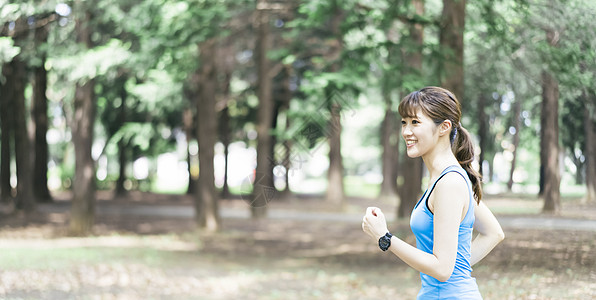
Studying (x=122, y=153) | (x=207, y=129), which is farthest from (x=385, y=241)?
(x=122, y=153)

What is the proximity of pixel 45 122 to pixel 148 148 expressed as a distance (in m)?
6.17

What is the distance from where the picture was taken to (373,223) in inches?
118

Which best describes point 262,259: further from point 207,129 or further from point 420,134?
point 420,134

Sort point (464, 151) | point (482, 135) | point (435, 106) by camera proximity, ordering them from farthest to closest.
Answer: point (482, 135)
point (464, 151)
point (435, 106)

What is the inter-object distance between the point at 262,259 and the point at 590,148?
10.3 m

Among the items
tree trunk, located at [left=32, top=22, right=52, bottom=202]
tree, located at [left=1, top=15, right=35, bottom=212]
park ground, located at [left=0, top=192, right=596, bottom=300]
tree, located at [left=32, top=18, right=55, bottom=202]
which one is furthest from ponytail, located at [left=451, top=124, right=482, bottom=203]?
tree trunk, located at [left=32, top=22, right=52, bottom=202]

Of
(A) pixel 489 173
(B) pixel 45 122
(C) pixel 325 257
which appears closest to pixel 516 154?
(A) pixel 489 173

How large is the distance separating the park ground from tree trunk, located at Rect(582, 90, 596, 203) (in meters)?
0.19

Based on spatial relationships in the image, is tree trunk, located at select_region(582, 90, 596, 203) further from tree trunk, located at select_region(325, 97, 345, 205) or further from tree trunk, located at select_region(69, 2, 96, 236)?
tree trunk, located at select_region(325, 97, 345, 205)

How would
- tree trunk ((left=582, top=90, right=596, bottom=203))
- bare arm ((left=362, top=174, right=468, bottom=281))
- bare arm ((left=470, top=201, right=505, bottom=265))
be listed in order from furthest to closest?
tree trunk ((left=582, top=90, right=596, bottom=203)) → bare arm ((left=470, top=201, right=505, bottom=265)) → bare arm ((left=362, top=174, right=468, bottom=281))

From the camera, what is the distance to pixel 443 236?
290cm

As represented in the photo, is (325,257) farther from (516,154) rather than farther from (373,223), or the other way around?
(373,223)

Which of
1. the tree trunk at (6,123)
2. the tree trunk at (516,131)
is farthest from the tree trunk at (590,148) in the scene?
the tree trunk at (6,123)

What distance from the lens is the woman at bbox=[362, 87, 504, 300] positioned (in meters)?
2.91
